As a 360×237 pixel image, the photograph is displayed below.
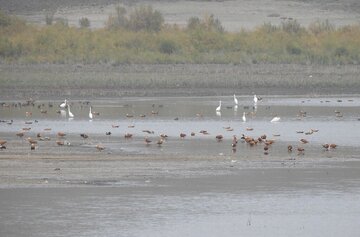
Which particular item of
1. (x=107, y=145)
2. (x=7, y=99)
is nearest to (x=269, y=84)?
(x=7, y=99)

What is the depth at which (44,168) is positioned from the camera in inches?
790

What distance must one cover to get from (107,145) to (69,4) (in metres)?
54.3

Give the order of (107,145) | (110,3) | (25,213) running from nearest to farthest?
(25,213), (107,145), (110,3)

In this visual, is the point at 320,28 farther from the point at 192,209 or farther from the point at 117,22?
the point at 192,209

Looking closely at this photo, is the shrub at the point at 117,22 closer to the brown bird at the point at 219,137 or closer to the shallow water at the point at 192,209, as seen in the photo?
the brown bird at the point at 219,137

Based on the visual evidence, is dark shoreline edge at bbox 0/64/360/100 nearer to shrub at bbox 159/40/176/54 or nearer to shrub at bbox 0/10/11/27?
shrub at bbox 159/40/176/54

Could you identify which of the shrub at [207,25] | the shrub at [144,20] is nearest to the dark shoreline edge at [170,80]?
the shrub at [207,25]

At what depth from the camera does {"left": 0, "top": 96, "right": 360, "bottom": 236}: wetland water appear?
14832 millimetres

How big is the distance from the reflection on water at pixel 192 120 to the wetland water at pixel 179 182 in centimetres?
6

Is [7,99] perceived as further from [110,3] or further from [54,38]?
[110,3]

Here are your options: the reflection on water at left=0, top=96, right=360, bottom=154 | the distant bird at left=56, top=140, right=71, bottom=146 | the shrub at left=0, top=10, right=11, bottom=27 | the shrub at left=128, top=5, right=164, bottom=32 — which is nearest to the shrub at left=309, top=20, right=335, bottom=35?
the shrub at left=128, top=5, right=164, bottom=32

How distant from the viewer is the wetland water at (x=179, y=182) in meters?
14.8

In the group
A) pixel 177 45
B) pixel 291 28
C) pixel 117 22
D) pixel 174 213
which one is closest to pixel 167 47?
pixel 177 45

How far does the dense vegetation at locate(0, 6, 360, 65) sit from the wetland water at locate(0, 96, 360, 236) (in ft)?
64.6
